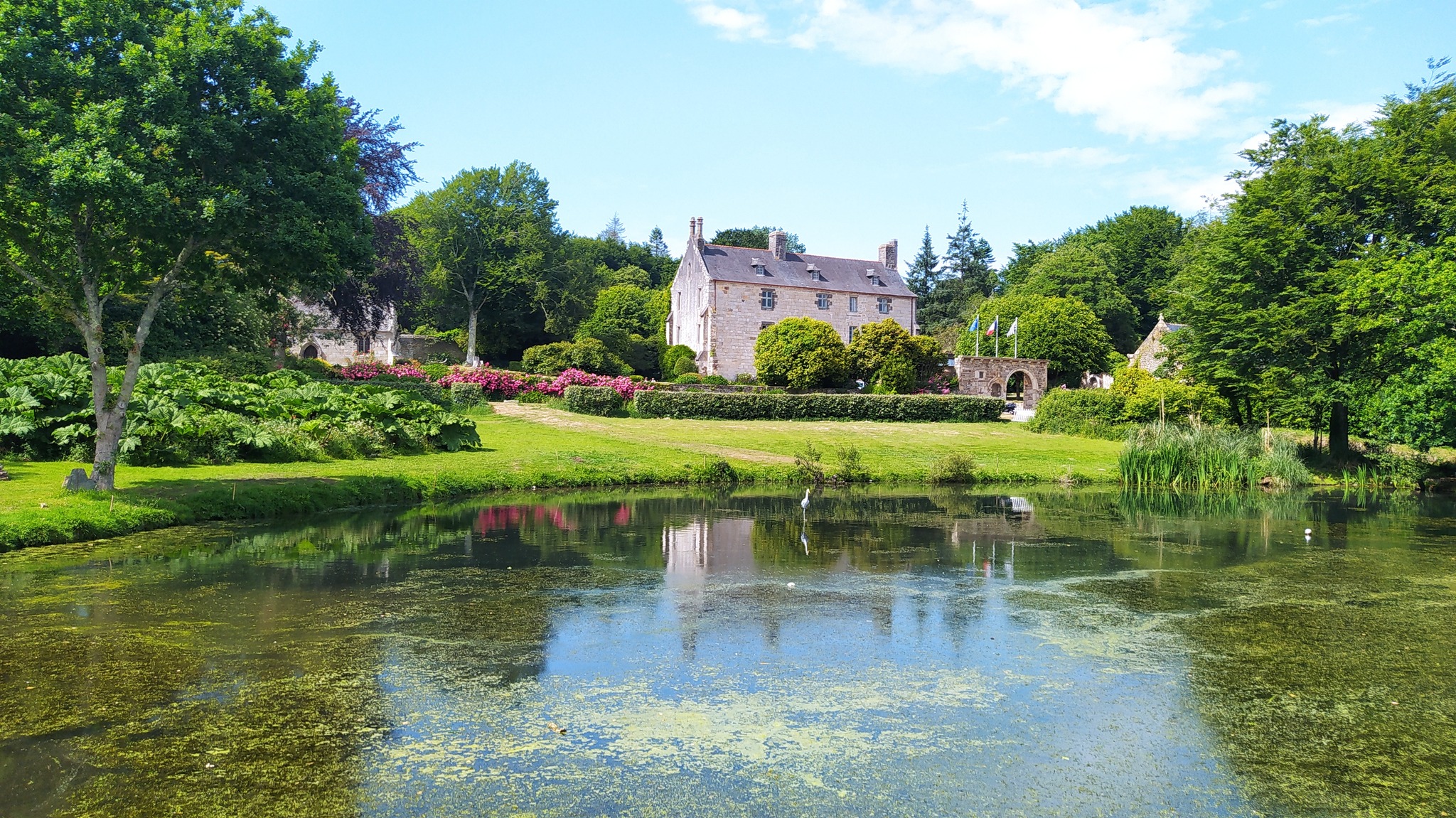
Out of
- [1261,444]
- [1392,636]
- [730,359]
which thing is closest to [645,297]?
[730,359]

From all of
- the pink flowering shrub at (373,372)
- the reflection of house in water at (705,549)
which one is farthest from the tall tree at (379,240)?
the reflection of house in water at (705,549)

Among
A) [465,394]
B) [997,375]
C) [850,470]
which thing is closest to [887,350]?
[997,375]

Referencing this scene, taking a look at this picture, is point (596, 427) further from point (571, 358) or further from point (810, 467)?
point (571, 358)

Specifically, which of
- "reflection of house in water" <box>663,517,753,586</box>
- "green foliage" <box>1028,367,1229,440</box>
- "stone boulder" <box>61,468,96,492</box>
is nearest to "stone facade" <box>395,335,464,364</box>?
"green foliage" <box>1028,367,1229,440</box>

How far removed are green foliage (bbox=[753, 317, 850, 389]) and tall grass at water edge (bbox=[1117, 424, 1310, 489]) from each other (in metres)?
25.4

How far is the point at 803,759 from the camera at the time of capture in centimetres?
557

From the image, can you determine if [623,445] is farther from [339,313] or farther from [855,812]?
[855,812]

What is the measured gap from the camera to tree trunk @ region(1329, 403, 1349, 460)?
95.8 feet

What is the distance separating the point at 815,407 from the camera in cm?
4169

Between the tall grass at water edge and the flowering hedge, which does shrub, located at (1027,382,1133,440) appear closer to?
the tall grass at water edge

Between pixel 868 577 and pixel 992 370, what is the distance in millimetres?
44899

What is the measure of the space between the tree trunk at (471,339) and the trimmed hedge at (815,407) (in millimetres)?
22286

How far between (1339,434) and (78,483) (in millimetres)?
32557

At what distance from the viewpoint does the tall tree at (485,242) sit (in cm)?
6062
